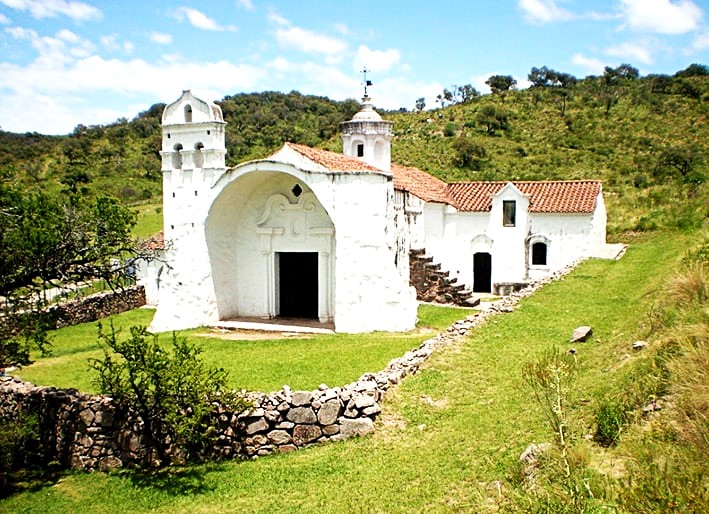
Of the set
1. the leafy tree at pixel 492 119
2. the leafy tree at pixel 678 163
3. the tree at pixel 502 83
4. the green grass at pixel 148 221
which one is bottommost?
the green grass at pixel 148 221

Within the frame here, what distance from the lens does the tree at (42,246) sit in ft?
31.2

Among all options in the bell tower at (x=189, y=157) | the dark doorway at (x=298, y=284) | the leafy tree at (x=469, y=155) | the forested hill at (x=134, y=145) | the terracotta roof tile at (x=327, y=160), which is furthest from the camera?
the leafy tree at (x=469, y=155)

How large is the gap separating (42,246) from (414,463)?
6.33 meters

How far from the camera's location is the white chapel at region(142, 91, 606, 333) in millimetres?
16656

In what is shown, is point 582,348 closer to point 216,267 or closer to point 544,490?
point 544,490

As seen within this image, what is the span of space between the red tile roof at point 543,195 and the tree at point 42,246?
1660 centimetres

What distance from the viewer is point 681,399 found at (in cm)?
595

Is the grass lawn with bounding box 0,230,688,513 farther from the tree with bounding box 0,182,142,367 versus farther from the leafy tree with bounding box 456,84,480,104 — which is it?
the leafy tree with bounding box 456,84,480,104

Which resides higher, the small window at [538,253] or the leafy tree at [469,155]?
the leafy tree at [469,155]

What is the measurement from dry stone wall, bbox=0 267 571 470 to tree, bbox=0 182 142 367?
0.93 metres

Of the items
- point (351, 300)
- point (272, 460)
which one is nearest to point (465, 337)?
point (351, 300)

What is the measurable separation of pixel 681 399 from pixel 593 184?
20.6m

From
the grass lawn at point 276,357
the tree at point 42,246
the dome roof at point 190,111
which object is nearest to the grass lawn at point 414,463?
the grass lawn at point 276,357

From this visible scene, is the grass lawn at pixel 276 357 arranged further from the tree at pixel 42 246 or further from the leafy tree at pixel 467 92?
the leafy tree at pixel 467 92
